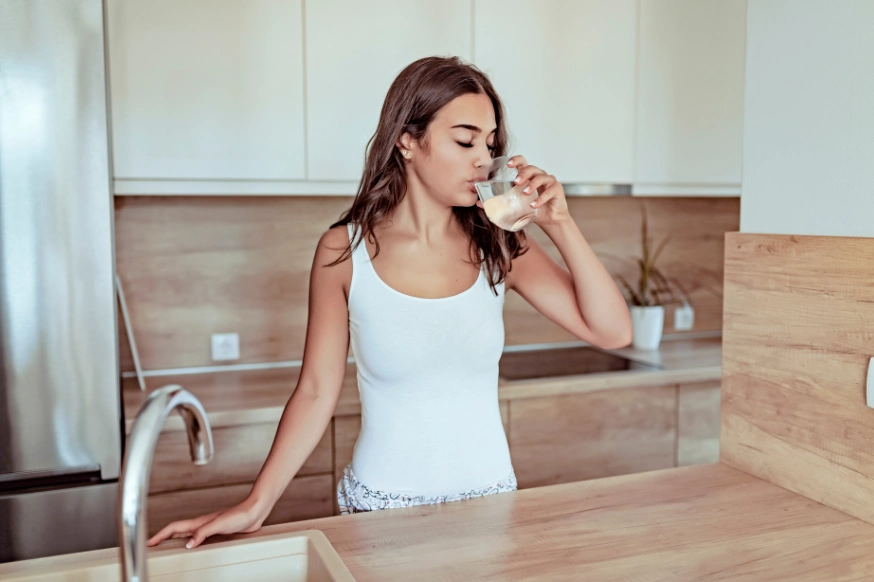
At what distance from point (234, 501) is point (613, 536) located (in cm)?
132

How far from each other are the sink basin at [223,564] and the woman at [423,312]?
31cm

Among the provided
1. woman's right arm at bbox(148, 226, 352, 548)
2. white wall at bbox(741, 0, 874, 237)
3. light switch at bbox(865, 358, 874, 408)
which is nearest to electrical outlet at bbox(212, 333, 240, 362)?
woman's right arm at bbox(148, 226, 352, 548)

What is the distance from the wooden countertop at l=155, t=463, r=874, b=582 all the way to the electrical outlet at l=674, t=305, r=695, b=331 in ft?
6.41

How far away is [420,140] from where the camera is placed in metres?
1.52

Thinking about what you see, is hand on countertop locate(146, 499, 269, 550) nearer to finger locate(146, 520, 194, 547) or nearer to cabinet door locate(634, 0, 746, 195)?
finger locate(146, 520, 194, 547)

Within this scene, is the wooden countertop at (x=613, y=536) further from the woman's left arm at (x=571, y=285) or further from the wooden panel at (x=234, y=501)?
the wooden panel at (x=234, y=501)

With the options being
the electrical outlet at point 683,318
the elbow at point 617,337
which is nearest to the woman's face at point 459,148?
the elbow at point 617,337

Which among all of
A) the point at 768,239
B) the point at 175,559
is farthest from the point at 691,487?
the point at 175,559

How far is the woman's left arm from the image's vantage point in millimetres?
1452

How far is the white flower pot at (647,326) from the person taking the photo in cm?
299

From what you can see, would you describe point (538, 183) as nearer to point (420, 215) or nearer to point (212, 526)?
point (420, 215)

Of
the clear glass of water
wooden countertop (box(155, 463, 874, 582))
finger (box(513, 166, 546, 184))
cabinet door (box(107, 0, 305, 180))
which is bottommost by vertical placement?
wooden countertop (box(155, 463, 874, 582))

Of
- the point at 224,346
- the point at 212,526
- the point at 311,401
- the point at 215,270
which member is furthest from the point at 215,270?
the point at 212,526

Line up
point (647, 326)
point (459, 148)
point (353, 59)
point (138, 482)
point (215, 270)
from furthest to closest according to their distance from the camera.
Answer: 1. point (647, 326)
2. point (215, 270)
3. point (353, 59)
4. point (459, 148)
5. point (138, 482)
